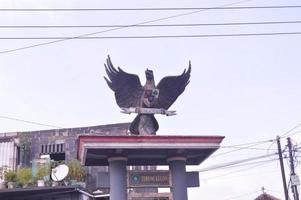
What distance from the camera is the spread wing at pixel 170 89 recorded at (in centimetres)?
1880

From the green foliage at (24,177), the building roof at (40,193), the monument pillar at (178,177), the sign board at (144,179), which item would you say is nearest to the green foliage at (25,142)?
the green foliage at (24,177)

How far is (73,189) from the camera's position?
855 inches

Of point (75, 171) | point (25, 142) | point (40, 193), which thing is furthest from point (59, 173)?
point (25, 142)

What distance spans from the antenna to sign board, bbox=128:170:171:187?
17.3ft

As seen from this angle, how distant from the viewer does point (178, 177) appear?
17859 millimetres

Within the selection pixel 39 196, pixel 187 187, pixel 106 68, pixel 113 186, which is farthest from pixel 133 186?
pixel 39 196

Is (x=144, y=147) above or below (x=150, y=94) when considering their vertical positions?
below

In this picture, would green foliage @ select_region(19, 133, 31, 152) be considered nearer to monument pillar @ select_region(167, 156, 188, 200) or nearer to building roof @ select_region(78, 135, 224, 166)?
building roof @ select_region(78, 135, 224, 166)

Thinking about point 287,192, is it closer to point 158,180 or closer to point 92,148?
point 158,180

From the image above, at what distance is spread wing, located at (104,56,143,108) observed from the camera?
1819 cm

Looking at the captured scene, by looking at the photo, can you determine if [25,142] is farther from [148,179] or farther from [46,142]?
[148,179]

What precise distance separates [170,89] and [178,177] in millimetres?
3388

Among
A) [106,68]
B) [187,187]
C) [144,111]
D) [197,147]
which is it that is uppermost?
[106,68]

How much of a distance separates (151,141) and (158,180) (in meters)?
1.70
